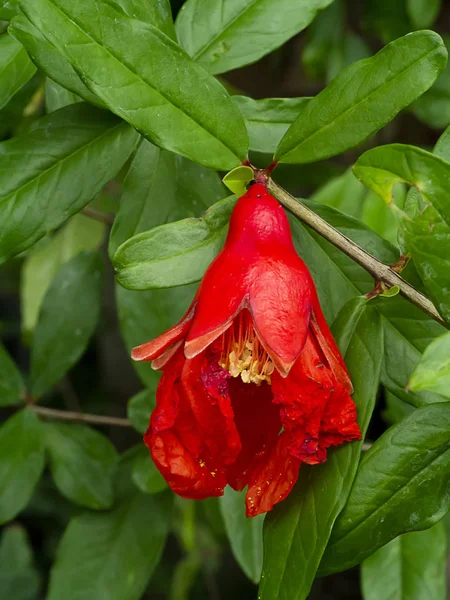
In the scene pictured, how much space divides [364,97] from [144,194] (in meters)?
0.26

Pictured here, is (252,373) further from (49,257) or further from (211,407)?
(49,257)

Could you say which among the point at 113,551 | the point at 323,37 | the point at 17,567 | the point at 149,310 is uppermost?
the point at 323,37

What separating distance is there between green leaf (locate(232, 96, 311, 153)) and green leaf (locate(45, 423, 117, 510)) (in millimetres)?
591

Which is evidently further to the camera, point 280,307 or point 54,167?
point 54,167

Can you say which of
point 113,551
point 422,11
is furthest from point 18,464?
point 422,11

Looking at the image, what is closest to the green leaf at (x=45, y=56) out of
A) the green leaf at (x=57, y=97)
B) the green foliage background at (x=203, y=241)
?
the green foliage background at (x=203, y=241)

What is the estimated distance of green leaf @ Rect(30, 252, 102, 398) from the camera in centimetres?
112

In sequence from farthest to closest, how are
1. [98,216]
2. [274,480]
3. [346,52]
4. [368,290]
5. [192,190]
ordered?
[346,52] → [98,216] → [192,190] → [368,290] → [274,480]

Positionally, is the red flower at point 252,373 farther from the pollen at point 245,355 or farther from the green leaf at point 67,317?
the green leaf at point 67,317

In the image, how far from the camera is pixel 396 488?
64cm

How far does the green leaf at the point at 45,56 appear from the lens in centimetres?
66

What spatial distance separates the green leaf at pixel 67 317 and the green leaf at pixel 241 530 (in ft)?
1.09

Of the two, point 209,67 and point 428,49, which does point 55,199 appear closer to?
point 209,67

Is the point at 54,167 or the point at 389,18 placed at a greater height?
the point at 54,167
